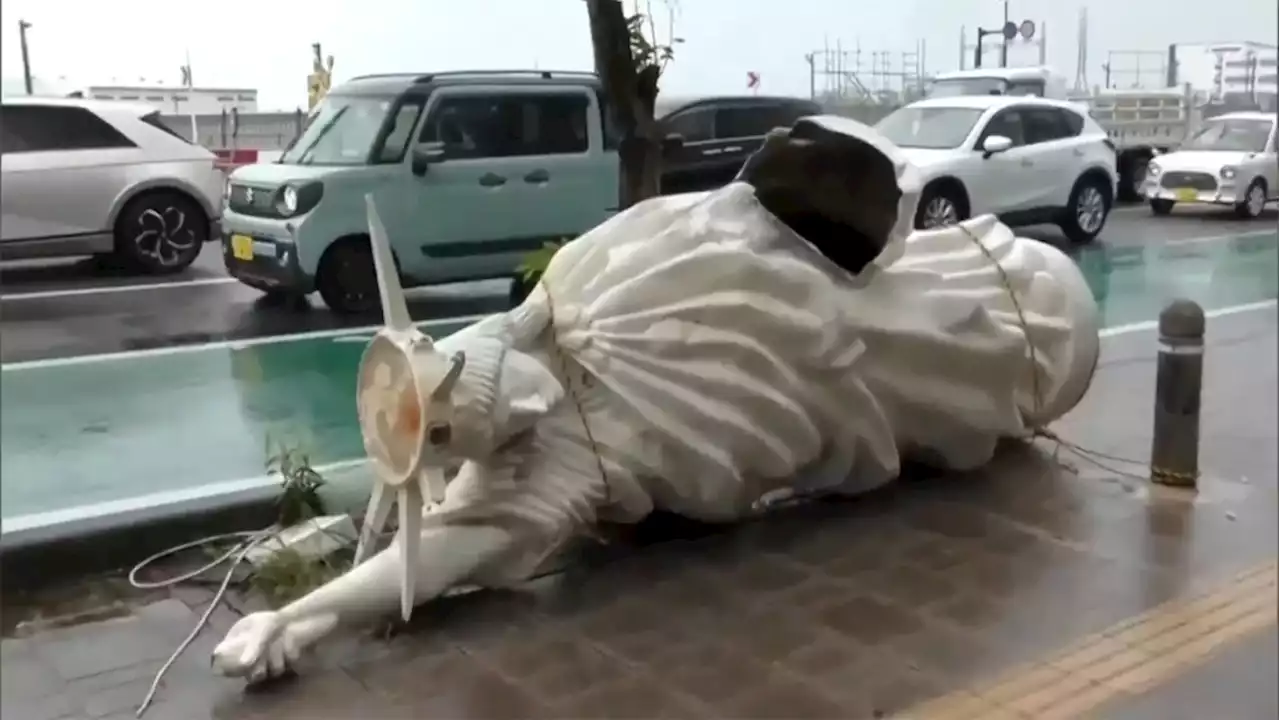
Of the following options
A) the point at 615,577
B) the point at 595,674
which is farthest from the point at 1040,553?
the point at 595,674

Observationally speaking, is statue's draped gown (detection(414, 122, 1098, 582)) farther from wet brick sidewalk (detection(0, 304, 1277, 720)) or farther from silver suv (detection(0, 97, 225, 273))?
silver suv (detection(0, 97, 225, 273))

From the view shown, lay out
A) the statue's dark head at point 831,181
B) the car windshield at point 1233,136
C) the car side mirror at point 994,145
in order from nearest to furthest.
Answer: the statue's dark head at point 831,181 → the car windshield at point 1233,136 → the car side mirror at point 994,145

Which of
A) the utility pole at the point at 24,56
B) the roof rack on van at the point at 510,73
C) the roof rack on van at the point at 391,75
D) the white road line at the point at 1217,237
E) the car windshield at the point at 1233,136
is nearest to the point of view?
the utility pole at the point at 24,56

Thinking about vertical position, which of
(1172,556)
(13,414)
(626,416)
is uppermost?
(13,414)

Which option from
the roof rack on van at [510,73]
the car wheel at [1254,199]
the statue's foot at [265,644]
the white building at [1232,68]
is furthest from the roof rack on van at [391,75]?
the car wheel at [1254,199]

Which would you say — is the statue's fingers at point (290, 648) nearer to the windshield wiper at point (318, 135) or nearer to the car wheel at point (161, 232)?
the car wheel at point (161, 232)

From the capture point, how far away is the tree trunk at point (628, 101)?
4.64 meters

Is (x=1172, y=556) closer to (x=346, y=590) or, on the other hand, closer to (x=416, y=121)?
(x=346, y=590)

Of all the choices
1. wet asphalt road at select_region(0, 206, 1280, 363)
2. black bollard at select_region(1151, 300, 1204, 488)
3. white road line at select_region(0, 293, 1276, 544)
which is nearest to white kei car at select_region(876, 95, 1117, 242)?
wet asphalt road at select_region(0, 206, 1280, 363)

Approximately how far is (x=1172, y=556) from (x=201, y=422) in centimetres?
350

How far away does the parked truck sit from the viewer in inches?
271

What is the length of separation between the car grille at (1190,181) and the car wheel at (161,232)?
20.5 feet

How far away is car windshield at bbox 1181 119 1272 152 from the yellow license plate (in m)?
4.88

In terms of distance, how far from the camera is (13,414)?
1799 millimetres
